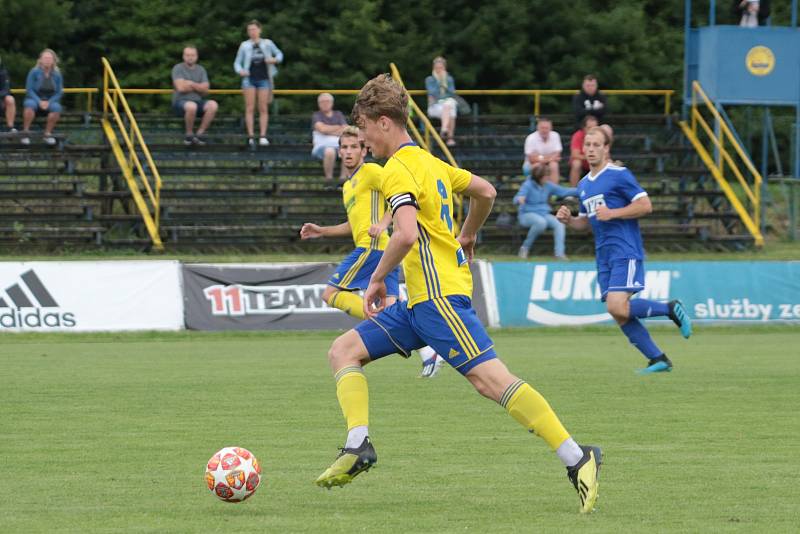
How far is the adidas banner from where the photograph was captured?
18.3 m

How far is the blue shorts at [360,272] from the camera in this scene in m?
12.4

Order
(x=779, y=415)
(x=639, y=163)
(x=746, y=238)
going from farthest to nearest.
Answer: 1. (x=639, y=163)
2. (x=746, y=238)
3. (x=779, y=415)

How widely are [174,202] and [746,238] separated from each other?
10230 mm

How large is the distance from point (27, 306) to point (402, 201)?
1223 cm

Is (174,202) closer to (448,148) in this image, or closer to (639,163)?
(448,148)

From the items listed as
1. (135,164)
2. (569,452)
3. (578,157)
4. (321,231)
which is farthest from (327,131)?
(569,452)

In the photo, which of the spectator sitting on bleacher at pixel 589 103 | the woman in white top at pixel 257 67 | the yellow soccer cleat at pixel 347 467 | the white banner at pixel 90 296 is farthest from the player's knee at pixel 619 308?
the woman in white top at pixel 257 67

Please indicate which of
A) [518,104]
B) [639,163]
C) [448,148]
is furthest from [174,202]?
[518,104]

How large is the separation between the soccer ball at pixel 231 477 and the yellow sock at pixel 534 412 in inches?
51.1

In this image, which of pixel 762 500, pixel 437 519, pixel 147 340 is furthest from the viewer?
pixel 147 340

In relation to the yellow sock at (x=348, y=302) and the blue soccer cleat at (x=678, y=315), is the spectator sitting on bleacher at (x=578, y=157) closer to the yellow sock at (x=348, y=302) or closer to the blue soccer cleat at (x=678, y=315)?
the blue soccer cleat at (x=678, y=315)

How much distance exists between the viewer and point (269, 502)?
6770 millimetres

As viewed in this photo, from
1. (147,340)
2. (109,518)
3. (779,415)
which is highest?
(109,518)

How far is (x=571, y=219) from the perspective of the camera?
12.1 metres
